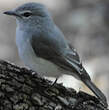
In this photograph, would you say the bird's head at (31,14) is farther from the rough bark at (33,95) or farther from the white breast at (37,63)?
the rough bark at (33,95)

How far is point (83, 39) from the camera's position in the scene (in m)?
9.04

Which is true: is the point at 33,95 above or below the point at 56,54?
below

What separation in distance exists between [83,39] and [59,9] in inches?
54.1

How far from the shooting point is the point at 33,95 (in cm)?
409

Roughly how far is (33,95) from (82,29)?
17.9ft

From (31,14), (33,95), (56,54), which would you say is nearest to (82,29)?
(31,14)

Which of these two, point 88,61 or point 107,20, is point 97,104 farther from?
point 107,20

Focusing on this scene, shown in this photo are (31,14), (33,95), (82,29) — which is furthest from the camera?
(82,29)

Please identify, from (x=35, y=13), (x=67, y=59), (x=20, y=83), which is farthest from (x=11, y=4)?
(x=20, y=83)

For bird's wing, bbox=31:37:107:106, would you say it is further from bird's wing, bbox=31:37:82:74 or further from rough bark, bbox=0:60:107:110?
rough bark, bbox=0:60:107:110

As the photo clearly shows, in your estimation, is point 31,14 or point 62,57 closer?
point 62,57

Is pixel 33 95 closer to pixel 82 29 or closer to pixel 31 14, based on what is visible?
pixel 31 14

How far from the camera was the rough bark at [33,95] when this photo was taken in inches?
156

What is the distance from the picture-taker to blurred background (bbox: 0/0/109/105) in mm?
8133
